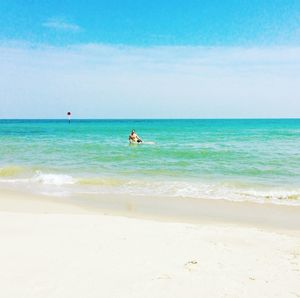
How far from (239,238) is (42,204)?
6.32 meters

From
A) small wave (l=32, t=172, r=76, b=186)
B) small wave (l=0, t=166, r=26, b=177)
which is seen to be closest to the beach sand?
small wave (l=32, t=172, r=76, b=186)

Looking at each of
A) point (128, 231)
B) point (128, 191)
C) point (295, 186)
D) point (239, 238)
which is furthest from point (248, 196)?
point (128, 231)

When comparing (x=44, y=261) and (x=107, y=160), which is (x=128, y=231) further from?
(x=107, y=160)

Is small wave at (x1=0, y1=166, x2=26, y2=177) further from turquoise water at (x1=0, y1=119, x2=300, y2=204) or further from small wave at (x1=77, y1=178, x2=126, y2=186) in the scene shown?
small wave at (x1=77, y1=178, x2=126, y2=186)

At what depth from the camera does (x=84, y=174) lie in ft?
60.2

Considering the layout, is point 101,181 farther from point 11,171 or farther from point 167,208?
point 11,171

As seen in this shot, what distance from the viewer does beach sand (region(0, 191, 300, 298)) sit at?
5246mm

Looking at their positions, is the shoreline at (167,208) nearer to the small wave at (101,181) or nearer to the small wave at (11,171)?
the small wave at (101,181)

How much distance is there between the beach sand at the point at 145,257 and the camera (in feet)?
17.2

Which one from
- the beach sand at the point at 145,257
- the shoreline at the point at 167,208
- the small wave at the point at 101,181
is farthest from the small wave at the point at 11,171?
the beach sand at the point at 145,257

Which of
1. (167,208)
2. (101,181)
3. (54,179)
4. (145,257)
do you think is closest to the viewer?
(145,257)

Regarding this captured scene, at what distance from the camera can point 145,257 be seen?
21.2ft

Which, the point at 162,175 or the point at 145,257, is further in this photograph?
the point at 162,175

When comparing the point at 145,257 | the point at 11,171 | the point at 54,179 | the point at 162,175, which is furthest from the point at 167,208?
the point at 11,171
